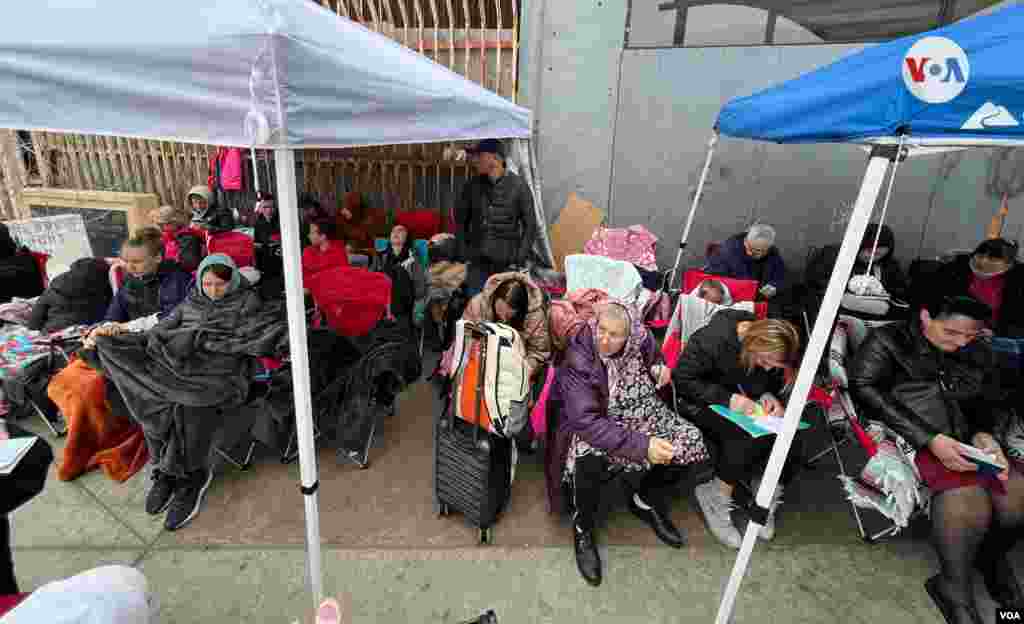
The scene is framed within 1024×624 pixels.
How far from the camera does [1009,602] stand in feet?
7.90

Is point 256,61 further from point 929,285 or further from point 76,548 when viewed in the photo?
point 929,285

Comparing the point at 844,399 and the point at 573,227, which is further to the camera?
the point at 573,227

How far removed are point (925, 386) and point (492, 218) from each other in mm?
3375

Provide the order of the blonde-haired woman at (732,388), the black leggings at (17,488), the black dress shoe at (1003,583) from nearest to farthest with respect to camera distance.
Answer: the black leggings at (17,488)
the black dress shoe at (1003,583)
the blonde-haired woman at (732,388)

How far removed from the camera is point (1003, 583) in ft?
8.08

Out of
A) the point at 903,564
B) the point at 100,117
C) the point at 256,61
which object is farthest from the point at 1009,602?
the point at 100,117

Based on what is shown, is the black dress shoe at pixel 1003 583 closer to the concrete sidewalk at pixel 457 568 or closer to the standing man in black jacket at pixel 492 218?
the concrete sidewalk at pixel 457 568

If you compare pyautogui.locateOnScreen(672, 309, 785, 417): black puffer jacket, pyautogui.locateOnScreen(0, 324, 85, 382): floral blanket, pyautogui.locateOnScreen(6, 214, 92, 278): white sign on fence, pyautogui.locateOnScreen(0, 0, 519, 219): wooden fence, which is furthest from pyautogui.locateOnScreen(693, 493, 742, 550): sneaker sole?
pyautogui.locateOnScreen(6, 214, 92, 278): white sign on fence

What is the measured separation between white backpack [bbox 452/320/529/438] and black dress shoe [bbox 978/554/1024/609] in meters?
2.48

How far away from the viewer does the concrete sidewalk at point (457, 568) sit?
2334 mm

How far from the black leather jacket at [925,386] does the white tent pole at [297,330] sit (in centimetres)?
285

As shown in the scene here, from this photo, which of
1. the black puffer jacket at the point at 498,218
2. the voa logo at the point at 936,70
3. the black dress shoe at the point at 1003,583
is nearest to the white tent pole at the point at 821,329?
the voa logo at the point at 936,70

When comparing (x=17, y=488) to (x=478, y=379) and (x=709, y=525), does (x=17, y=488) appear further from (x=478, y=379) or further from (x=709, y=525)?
(x=709, y=525)

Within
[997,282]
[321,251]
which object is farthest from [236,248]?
[997,282]
